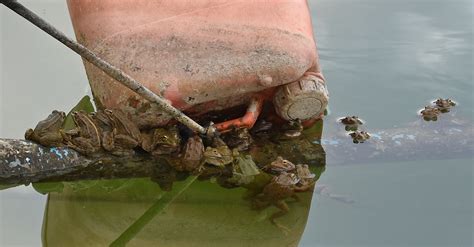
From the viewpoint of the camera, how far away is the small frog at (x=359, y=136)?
3.91 meters

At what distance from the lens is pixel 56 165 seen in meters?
3.37

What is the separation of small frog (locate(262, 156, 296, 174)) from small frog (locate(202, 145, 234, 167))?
206 mm

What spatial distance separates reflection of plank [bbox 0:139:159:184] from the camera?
3312mm

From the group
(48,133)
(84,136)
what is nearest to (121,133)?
(84,136)

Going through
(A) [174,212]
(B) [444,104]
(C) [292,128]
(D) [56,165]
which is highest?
(D) [56,165]

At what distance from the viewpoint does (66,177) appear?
3.42 meters

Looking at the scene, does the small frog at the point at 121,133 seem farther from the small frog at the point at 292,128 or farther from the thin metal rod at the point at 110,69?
the small frog at the point at 292,128

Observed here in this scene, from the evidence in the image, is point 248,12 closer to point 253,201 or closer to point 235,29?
point 235,29

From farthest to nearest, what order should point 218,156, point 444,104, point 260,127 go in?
point 444,104
point 260,127
point 218,156

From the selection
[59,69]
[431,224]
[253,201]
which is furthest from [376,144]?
[59,69]

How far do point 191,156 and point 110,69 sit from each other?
599mm

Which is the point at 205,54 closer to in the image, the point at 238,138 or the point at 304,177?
the point at 238,138

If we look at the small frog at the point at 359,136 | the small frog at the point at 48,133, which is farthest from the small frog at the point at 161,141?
the small frog at the point at 359,136

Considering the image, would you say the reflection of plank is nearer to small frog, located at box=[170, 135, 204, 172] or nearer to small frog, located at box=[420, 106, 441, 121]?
small frog, located at box=[170, 135, 204, 172]
